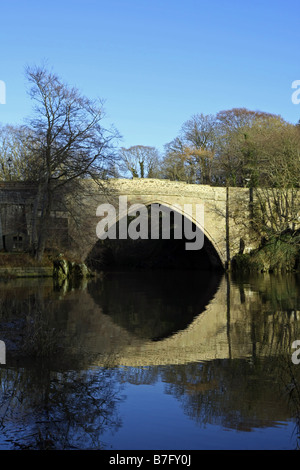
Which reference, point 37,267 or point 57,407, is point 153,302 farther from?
point 57,407

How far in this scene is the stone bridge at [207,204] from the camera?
83.7 feet

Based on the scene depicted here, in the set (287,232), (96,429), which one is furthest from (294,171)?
(96,429)

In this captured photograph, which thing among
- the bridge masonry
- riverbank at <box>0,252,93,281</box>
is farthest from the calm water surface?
the bridge masonry

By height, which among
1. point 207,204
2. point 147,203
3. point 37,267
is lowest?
point 37,267

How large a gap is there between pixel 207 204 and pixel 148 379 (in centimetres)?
2272

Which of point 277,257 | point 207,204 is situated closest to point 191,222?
point 207,204

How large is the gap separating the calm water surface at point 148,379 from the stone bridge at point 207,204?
510 inches

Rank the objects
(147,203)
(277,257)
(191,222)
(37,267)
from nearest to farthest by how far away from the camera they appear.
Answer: (37,267), (147,203), (277,257), (191,222)

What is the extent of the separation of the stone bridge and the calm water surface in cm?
1297

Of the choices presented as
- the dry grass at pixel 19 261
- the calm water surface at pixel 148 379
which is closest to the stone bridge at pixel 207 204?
the dry grass at pixel 19 261

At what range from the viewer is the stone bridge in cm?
2552

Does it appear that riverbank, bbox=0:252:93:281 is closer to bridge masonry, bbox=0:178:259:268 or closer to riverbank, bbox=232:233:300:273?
bridge masonry, bbox=0:178:259:268

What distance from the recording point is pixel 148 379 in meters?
6.66
